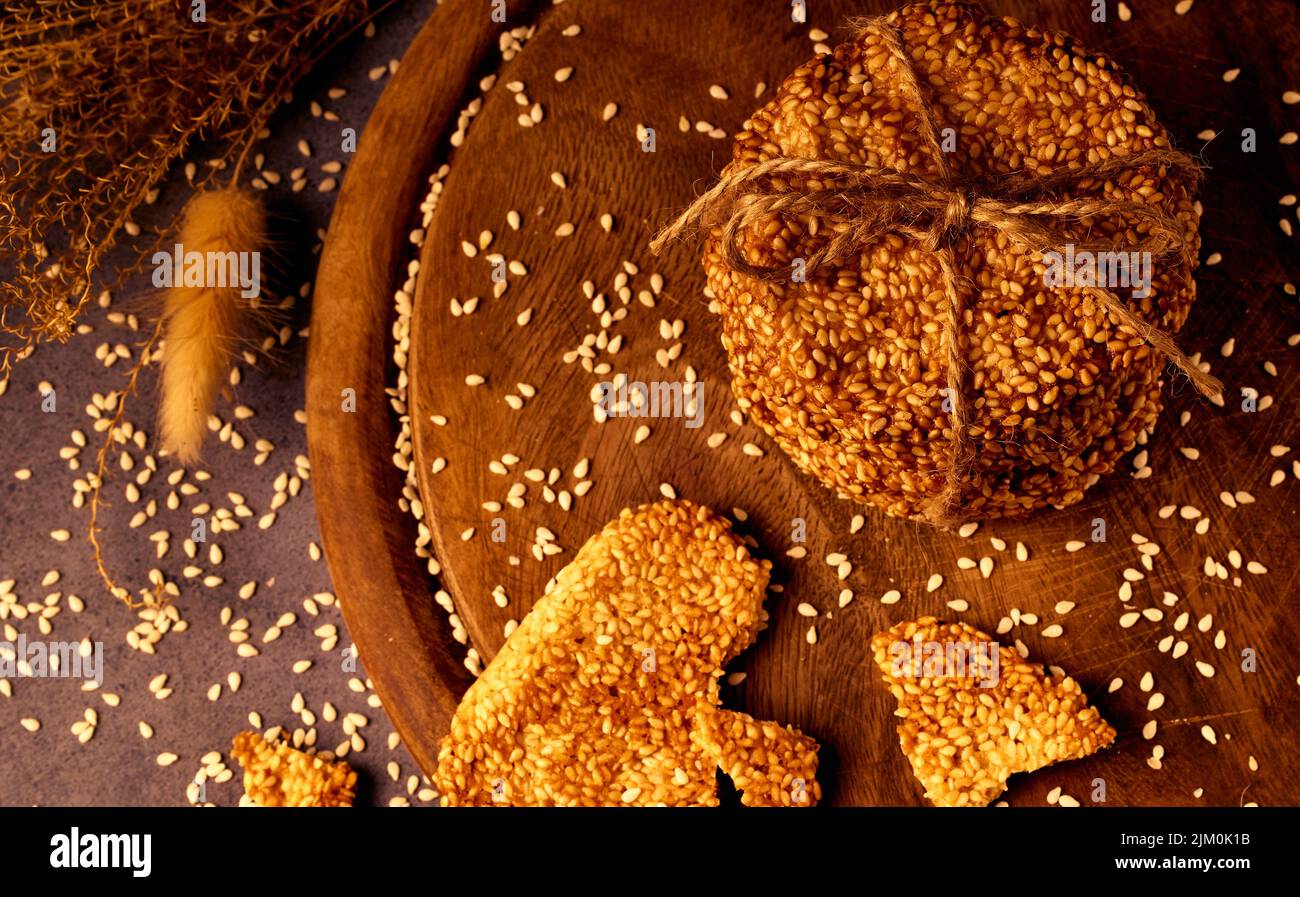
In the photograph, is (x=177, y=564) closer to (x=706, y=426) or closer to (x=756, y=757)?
(x=706, y=426)

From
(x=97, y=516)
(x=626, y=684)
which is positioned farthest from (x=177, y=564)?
(x=626, y=684)

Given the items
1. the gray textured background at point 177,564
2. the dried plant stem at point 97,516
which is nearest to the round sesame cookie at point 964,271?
the gray textured background at point 177,564

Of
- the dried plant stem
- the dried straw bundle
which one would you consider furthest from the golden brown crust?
the dried straw bundle

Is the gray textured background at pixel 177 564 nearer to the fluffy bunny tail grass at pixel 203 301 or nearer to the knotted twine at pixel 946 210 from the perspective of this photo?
the fluffy bunny tail grass at pixel 203 301

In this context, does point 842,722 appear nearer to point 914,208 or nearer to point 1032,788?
point 1032,788

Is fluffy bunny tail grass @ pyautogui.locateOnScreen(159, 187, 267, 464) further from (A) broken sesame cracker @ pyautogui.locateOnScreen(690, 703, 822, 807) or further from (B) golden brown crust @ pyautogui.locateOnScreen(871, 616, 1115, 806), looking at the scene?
(B) golden brown crust @ pyautogui.locateOnScreen(871, 616, 1115, 806)
